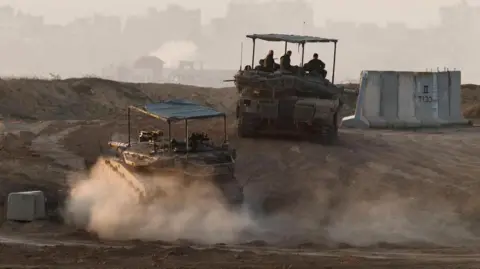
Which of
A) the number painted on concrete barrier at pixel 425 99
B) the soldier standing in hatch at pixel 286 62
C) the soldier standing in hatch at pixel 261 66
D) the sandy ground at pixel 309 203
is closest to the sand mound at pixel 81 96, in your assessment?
the sandy ground at pixel 309 203

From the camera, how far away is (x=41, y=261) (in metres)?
11.1

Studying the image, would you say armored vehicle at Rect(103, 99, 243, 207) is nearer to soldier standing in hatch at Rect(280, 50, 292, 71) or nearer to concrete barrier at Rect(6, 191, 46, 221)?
concrete barrier at Rect(6, 191, 46, 221)

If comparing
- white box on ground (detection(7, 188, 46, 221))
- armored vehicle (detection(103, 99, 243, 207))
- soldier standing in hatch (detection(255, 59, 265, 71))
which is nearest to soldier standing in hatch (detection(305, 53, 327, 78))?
soldier standing in hatch (detection(255, 59, 265, 71))

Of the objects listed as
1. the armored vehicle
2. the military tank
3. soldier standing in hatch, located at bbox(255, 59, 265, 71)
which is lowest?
the armored vehicle

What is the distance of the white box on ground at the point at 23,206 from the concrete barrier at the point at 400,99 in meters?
14.4

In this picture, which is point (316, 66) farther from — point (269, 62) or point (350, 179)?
point (350, 179)

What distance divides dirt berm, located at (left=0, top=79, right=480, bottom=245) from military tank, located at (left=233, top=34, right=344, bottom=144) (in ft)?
1.28

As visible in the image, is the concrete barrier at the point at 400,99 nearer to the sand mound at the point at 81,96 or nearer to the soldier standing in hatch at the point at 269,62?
the soldier standing in hatch at the point at 269,62

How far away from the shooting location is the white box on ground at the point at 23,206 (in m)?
14.6

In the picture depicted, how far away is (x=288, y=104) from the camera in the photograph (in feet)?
69.7

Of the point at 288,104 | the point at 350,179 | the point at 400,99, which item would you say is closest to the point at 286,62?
the point at 288,104

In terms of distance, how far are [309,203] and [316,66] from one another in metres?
6.61

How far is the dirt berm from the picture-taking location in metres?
14.4

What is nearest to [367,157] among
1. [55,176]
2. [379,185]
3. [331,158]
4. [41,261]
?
[331,158]
